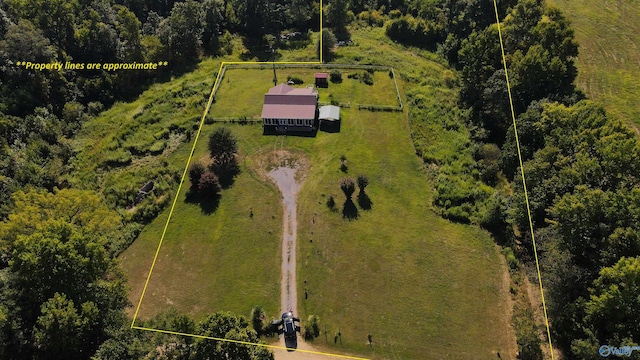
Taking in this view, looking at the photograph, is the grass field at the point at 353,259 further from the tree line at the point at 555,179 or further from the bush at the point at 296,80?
the bush at the point at 296,80

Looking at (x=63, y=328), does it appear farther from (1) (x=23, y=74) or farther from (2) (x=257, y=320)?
(1) (x=23, y=74)

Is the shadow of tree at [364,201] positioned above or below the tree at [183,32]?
below

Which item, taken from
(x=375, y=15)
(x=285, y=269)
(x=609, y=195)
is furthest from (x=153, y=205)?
(x=375, y=15)

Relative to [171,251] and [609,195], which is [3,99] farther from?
[609,195]

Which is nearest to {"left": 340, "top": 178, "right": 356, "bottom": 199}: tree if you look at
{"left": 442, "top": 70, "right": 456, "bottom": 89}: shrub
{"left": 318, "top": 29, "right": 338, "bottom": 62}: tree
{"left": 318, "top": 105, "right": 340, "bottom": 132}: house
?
{"left": 318, "top": 105, "right": 340, "bottom": 132}: house

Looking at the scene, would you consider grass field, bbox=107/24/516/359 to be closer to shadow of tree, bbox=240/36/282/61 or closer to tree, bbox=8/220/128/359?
tree, bbox=8/220/128/359

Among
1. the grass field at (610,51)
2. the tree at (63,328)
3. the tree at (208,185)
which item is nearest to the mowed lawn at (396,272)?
the tree at (208,185)
